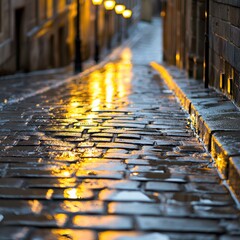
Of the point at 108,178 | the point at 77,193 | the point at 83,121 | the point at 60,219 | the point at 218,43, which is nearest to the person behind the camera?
the point at 60,219

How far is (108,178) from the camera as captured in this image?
7.07 m

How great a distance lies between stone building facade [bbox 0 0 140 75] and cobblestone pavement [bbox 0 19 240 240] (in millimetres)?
12881

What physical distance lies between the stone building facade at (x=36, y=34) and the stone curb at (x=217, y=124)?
1129cm

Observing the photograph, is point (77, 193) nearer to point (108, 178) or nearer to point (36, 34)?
point (108, 178)

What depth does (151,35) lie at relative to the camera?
244ft

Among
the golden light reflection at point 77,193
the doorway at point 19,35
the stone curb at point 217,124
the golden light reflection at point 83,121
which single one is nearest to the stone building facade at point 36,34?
the doorway at point 19,35

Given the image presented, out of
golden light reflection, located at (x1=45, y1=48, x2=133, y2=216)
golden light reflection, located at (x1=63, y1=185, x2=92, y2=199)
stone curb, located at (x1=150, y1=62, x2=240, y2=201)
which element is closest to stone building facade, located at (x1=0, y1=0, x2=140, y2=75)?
golden light reflection, located at (x1=45, y1=48, x2=133, y2=216)

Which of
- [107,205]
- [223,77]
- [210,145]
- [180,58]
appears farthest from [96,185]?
[180,58]

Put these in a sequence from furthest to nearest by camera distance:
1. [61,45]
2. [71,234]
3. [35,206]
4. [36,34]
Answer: [61,45], [36,34], [35,206], [71,234]

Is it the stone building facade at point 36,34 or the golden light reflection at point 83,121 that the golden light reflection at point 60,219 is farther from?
the stone building facade at point 36,34

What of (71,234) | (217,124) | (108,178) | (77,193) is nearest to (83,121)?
(217,124)

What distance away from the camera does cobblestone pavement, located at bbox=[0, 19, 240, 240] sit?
553cm

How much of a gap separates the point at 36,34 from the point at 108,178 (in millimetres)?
23538

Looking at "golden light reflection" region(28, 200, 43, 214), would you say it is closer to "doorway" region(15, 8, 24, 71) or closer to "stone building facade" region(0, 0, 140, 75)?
"stone building facade" region(0, 0, 140, 75)
